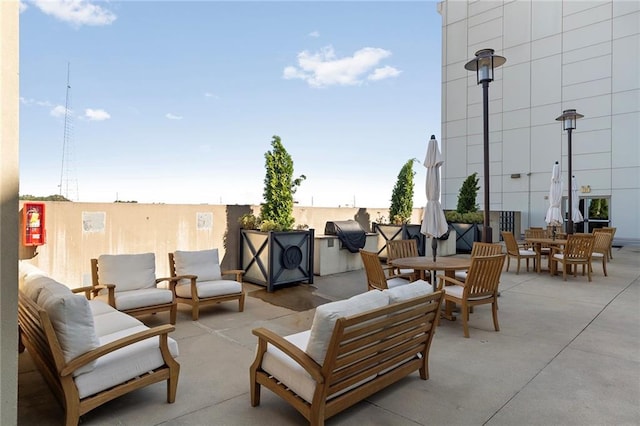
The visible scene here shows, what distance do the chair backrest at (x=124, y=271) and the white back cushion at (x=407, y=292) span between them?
3.41 m

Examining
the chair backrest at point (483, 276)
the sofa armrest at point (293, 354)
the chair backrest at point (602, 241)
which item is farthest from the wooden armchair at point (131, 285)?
the chair backrest at point (602, 241)

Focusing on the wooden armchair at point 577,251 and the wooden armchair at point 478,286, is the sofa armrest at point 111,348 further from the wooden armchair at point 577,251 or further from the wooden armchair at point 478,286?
the wooden armchair at point 577,251

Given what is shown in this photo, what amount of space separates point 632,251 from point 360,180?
1008cm

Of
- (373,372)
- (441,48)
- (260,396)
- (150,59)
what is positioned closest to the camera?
(373,372)

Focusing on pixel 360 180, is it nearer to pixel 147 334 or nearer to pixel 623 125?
pixel 623 125

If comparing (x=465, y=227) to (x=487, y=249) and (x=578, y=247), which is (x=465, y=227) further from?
(x=487, y=249)

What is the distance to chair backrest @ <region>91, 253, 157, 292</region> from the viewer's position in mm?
4414

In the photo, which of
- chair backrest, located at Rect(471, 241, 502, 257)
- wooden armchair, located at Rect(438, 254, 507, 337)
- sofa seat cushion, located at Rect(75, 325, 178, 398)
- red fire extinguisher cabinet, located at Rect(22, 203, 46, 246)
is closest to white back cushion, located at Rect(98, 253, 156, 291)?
red fire extinguisher cabinet, located at Rect(22, 203, 46, 246)

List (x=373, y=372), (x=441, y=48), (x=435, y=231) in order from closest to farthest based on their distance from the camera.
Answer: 1. (x=373, y=372)
2. (x=435, y=231)
3. (x=441, y=48)

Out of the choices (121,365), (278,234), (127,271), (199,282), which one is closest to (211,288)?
(199,282)

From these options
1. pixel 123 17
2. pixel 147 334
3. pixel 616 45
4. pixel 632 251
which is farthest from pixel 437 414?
pixel 616 45

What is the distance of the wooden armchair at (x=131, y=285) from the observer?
4.11 meters

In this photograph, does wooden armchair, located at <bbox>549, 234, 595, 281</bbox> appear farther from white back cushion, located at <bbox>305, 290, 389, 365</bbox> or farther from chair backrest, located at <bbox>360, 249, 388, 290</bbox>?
white back cushion, located at <bbox>305, 290, 389, 365</bbox>

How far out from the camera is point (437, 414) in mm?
2475
